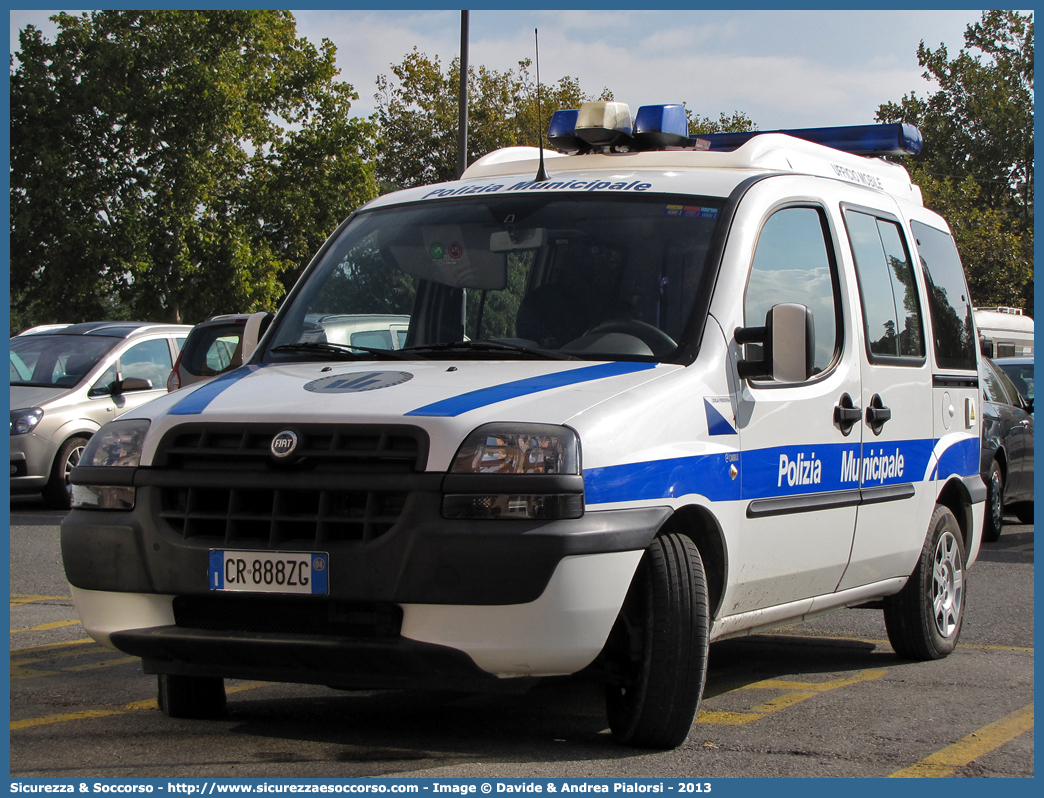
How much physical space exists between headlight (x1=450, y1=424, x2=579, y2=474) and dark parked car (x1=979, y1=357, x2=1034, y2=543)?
914 centimetres

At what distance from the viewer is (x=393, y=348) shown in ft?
17.2

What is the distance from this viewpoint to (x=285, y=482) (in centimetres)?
432

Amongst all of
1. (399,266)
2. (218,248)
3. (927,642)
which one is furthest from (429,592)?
(218,248)

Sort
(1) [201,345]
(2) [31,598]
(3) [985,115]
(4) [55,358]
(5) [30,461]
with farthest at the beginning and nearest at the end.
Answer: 1. (3) [985,115]
2. (4) [55,358]
3. (5) [30,461]
4. (1) [201,345]
5. (2) [31,598]

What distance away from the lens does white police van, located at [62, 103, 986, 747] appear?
4.22 m

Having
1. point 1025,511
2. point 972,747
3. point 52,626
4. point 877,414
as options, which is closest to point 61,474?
point 52,626

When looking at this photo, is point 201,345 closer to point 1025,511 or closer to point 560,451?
point 1025,511

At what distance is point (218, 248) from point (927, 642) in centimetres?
3495

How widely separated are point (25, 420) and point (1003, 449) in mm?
9548

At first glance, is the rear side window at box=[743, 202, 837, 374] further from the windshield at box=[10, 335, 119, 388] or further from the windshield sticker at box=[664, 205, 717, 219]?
the windshield at box=[10, 335, 119, 388]

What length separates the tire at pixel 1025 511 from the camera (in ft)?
47.7

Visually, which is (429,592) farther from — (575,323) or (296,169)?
(296,169)

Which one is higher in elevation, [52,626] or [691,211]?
[691,211]

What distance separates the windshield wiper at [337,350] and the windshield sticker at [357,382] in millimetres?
293
